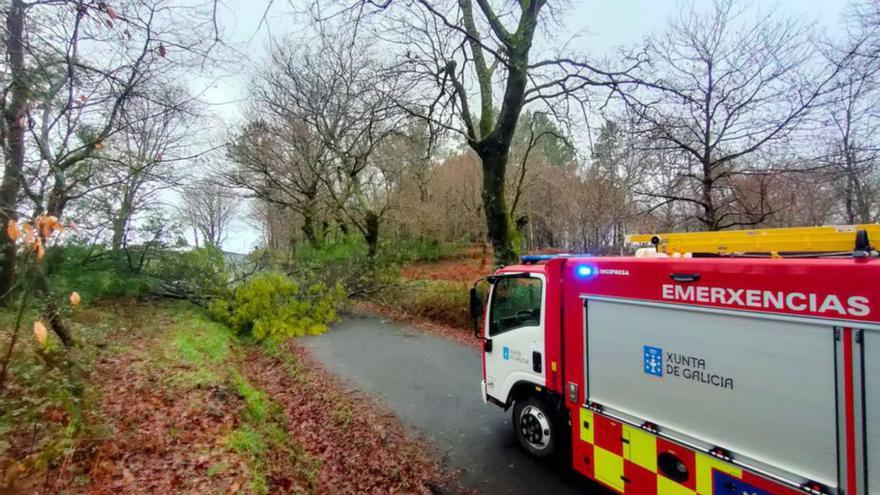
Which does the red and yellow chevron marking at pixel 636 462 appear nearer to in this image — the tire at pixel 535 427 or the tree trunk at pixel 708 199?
the tire at pixel 535 427

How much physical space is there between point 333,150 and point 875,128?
17.2 m

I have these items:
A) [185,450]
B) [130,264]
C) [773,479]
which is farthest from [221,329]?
[773,479]

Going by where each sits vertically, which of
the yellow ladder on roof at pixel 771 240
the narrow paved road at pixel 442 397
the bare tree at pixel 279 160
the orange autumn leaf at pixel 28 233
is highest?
the bare tree at pixel 279 160

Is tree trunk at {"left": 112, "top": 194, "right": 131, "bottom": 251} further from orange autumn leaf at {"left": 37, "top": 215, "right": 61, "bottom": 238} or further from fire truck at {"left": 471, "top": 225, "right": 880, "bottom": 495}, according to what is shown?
fire truck at {"left": 471, "top": 225, "right": 880, "bottom": 495}

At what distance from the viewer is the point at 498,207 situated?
1048 cm

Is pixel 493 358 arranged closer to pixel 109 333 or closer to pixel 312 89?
pixel 109 333

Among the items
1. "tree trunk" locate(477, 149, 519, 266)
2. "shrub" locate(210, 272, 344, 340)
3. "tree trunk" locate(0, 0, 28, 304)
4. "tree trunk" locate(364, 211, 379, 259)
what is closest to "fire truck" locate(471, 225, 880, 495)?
"tree trunk" locate(477, 149, 519, 266)

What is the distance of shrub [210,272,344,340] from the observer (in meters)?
11.3

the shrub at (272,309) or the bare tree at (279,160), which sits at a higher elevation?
the bare tree at (279,160)

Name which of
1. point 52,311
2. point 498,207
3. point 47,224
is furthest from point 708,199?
point 52,311

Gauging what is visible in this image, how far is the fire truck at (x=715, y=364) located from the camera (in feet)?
7.69

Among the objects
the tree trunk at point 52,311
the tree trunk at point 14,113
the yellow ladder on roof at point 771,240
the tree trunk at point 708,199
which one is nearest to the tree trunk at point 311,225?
the tree trunk at point 14,113

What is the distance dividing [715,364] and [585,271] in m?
1.29

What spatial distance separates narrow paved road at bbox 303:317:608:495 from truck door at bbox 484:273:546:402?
73 cm
